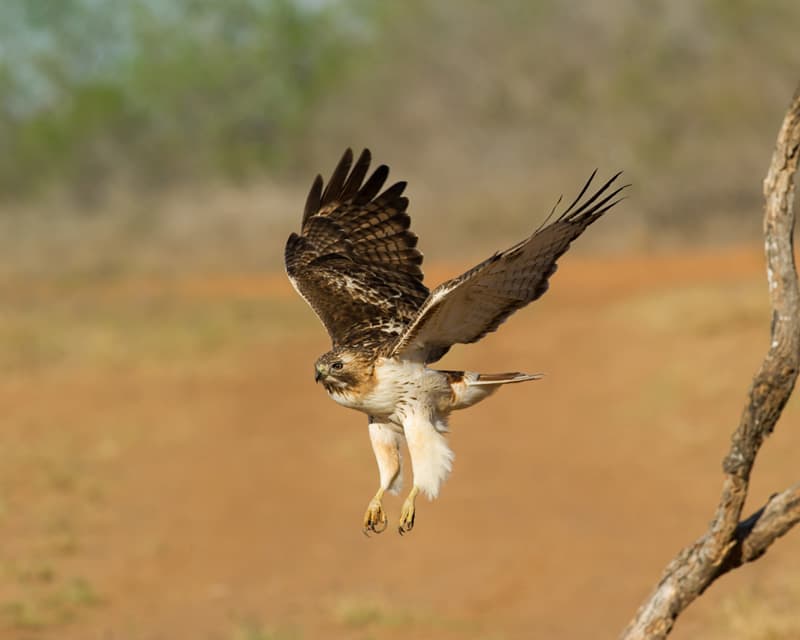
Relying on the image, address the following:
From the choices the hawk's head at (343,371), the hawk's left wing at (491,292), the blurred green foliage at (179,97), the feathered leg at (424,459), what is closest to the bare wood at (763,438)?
the hawk's left wing at (491,292)

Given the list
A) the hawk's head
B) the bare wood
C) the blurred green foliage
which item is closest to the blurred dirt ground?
the bare wood

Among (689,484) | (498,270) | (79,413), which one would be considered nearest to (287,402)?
(79,413)

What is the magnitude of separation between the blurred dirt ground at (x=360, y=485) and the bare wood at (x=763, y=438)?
3.12m

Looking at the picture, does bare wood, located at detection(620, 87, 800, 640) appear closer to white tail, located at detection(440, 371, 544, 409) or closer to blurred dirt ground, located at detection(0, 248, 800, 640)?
white tail, located at detection(440, 371, 544, 409)

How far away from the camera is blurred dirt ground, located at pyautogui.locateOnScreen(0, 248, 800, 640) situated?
870 cm

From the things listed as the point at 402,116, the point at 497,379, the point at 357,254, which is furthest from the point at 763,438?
the point at 402,116

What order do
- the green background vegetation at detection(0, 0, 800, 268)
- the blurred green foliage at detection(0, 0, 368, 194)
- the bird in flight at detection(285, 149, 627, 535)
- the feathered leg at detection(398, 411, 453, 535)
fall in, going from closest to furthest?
1. the bird in flight at detection(285, 149, 627, 535)
2. the feathered leg at detection(398, 411, 453, 535)
3. the green background vegetation at detection(0, 0, 800, 268)
4. the blurred green foliage at detection(0, 0, 368, 194)

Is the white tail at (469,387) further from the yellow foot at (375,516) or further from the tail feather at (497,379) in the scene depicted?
the yellow foot at (375,516)

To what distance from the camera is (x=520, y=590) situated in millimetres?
8914

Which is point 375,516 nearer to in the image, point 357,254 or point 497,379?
point 497,379

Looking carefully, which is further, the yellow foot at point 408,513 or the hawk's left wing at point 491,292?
the yellow foot at point 408,513

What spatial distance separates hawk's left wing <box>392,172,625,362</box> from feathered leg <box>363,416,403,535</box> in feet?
1.02

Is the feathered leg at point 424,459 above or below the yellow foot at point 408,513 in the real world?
above

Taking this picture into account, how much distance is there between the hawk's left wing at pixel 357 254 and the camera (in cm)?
527
